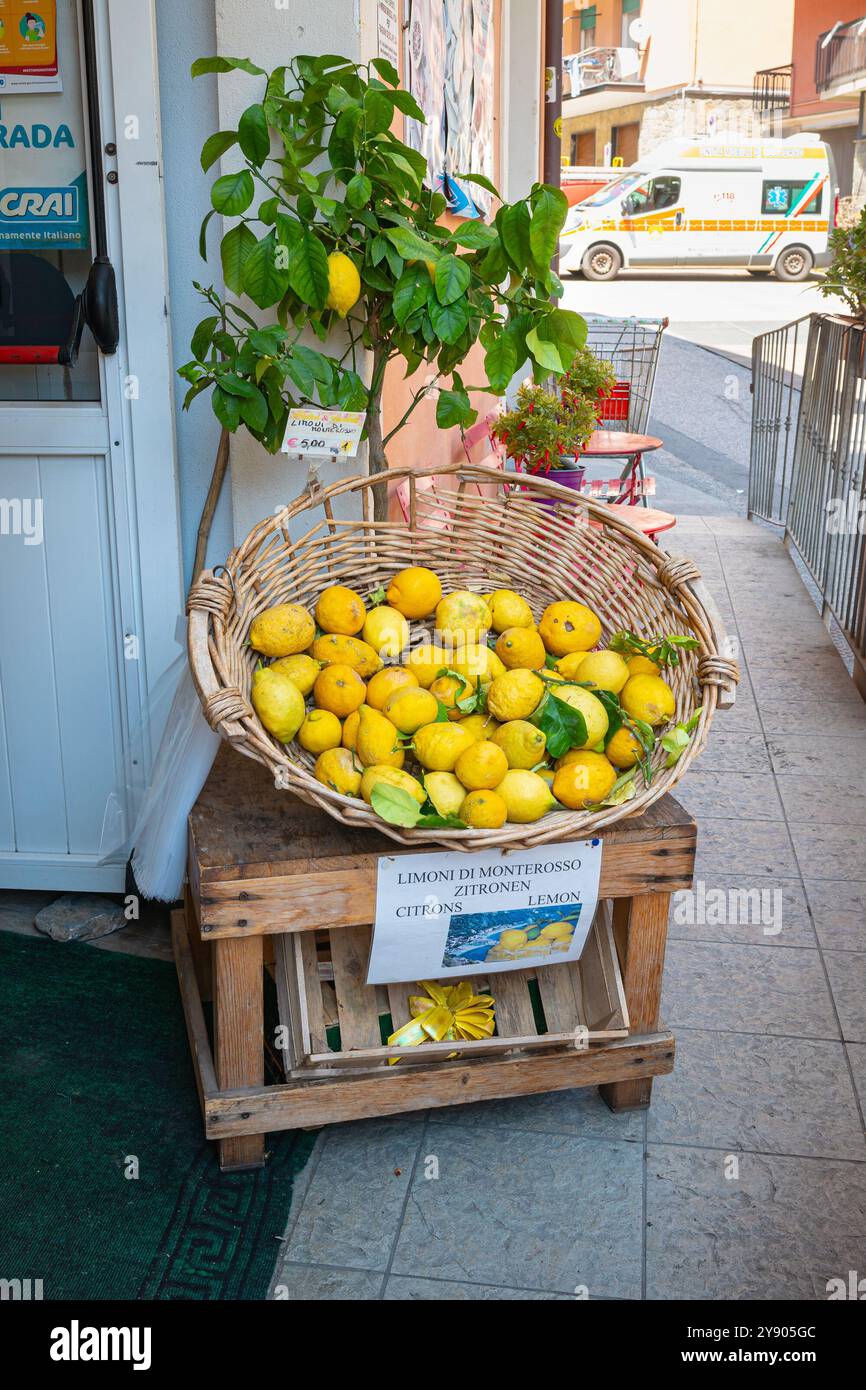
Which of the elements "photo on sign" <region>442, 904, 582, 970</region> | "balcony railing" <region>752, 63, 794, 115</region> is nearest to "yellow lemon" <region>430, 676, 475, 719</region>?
"photo on sign" <region>442, 904, 582, 970</region>

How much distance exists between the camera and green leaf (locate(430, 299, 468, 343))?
2234 mm

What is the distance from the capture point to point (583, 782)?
196cm

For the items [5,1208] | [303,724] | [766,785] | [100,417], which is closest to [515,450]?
[766,785]

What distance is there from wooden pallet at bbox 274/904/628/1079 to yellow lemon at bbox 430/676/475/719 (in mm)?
466

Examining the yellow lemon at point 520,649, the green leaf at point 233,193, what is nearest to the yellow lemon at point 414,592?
the yellow lemon at point 520,649

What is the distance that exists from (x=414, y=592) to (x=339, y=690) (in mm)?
320

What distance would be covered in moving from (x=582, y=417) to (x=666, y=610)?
90.0 inches

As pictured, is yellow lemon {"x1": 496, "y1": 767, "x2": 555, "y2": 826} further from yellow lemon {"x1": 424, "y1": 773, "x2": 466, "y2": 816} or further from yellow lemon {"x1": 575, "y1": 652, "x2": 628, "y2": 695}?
yellow lemon {"x1": 575, "y1": 652, "x2": 628, "y2": 695}

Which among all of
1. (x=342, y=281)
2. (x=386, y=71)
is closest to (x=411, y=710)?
(x=342, y=281)

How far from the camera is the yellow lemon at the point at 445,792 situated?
1927 millimetres

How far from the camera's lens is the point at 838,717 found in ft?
14.6

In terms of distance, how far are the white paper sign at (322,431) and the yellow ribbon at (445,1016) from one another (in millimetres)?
996

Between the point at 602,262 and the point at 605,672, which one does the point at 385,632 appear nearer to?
the point at 605,672

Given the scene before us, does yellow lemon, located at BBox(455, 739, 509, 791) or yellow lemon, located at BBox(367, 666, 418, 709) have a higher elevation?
yellow lemon, located at BBox(367, 666, 418, 709)
